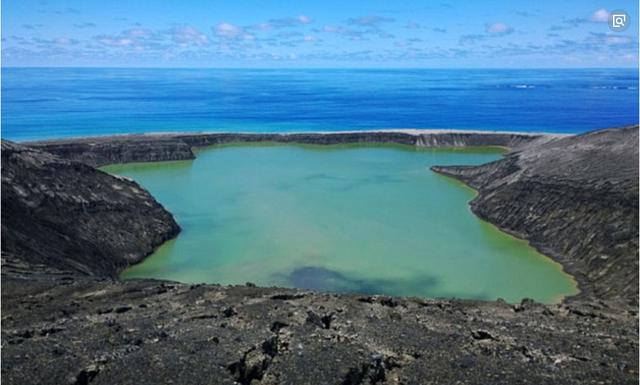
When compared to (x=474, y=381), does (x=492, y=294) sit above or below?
below

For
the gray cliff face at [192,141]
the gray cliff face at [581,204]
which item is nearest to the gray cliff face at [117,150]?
the gray cliff face at [192,141]

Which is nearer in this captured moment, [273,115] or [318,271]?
[318,271]

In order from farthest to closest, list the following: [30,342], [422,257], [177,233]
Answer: [177,233] → [422,257] → [30,342]

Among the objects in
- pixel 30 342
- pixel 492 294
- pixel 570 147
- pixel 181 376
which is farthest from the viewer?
pixel 570 147

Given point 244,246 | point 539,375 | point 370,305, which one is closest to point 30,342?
point 370,305

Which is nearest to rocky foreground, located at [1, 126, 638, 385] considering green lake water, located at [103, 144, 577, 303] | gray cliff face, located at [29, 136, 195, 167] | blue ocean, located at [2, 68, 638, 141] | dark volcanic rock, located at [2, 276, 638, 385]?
dark volcanic rock, located at [2, 276, 638, 385]

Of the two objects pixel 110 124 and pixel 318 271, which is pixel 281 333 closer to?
pixel 318 271

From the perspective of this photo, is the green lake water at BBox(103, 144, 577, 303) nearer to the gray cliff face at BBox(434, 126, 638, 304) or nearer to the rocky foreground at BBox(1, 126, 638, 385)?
the gray cliff face at BBox(434, 126, 638, 304)
